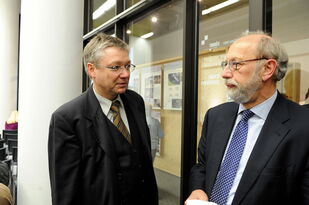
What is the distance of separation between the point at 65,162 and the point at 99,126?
27cm

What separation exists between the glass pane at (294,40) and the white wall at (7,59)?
7.66 m

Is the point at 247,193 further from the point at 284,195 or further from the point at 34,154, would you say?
the point at 34,154

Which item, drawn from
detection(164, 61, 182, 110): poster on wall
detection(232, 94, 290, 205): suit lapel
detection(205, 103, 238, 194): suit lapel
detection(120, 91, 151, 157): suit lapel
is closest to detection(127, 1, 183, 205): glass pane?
detection(164, 61, 182, 110): poster on wall

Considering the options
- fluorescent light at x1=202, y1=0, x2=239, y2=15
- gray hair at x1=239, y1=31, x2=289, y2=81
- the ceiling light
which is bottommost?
gray hair at x1=239, y1=31, x2=289, y2=81

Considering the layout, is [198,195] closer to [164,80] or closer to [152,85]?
[164,80]

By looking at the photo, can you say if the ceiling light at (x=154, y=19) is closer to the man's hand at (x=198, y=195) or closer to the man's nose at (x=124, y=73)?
the man's nose at (x=124, y=73)

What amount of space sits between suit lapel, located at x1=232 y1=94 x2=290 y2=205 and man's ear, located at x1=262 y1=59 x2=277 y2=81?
7.6 inches

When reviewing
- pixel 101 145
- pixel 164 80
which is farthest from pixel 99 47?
pixel 164 80

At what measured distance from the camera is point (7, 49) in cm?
798

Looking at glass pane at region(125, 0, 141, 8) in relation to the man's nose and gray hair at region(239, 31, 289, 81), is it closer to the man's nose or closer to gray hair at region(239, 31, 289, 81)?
the man's nose

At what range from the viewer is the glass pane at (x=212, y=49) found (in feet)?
8.46

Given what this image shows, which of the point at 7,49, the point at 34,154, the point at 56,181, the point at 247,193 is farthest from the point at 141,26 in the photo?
the point at 7,49

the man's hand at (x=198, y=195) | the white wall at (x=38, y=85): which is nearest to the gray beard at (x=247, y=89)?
the man's hand at (x=198, y=195)

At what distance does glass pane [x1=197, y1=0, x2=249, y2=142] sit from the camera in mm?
2578
